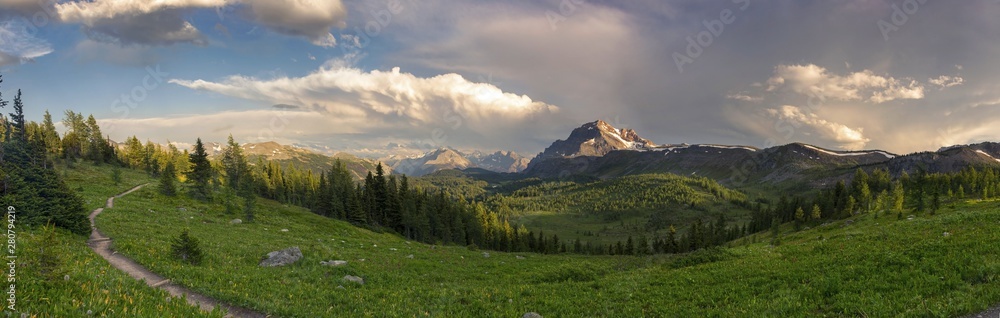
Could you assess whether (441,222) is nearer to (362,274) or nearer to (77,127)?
(362,274)

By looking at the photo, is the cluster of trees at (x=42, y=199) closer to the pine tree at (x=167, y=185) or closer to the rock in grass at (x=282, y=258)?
the rock in grass at (x=282, y=258)

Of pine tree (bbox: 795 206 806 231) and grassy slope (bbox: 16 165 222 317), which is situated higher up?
grassy slope (bbox: 16 165 222 317)

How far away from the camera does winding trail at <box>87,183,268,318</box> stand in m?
13.8

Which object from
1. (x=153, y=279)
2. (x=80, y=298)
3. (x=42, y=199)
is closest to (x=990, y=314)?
(x=80, y=298)

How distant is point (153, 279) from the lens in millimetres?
16781

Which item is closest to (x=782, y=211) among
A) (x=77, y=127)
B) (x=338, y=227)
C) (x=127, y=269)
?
(x=338, y=227)

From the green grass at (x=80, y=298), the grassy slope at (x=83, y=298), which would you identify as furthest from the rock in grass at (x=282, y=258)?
the green grass at (x=80, y=298)

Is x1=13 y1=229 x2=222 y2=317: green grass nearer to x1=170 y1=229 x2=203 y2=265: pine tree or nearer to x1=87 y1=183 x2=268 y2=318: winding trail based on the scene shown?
x1=87 y1=183 x2=268 y2=318: winding trail

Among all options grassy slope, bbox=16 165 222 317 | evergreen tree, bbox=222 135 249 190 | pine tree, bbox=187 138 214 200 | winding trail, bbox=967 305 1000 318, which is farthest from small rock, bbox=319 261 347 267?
evergreen tree, bbox=222 135 249 190

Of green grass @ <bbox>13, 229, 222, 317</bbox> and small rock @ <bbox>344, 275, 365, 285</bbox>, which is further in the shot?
small rock @ <bbox>344, 275, 365, 285</bbox>

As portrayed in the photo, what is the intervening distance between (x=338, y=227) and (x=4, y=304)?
59528 mm

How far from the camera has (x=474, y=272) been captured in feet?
98.7

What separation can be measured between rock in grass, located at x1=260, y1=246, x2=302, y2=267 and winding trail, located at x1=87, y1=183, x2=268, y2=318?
6.35m

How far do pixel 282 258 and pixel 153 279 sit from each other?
8279 mm
